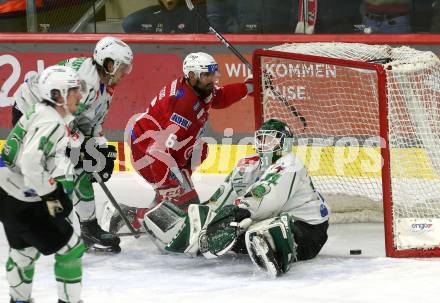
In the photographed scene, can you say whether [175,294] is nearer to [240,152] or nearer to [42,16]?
[240,152]

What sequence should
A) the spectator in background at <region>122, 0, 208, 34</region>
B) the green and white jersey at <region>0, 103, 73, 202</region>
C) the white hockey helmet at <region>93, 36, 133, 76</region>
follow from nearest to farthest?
the green and white jersey at <region>0, 103, 73, 202</region> → the white hockey helmet at <region>93, 36, 133, 76</region> → the spectator in background at <region>122, 0, 208, 34</region>

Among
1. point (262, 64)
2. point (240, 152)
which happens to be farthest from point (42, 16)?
point (262, 64)

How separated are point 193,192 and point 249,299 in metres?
1.47

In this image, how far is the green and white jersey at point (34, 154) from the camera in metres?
4.28

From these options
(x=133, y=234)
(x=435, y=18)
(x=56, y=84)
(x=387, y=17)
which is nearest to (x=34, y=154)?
(x=56, y=84)

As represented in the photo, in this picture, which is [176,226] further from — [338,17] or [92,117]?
[338,17]

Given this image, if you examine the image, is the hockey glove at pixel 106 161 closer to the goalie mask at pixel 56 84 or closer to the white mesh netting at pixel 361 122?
the white mesh netting at pixel 361 122

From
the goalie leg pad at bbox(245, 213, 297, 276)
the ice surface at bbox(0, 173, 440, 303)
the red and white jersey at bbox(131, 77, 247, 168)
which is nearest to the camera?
the ice surface at bbox(0, 173, 440, 303)

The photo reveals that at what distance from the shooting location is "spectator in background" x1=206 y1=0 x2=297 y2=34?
310 inches

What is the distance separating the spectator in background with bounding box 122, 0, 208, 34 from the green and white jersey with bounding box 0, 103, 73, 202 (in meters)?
3.60

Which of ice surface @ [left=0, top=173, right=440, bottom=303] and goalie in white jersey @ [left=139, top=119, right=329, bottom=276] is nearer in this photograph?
ice surface @ [left=0, top=173, right=440, bottom=303]

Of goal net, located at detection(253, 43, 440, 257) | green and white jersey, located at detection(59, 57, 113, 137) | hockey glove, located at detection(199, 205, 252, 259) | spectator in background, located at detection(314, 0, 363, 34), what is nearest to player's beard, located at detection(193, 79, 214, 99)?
goal net, located at detection(253, 43, 440, 257)

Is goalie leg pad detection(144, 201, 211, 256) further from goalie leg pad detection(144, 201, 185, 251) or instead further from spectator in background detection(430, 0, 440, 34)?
spectator in background detection(430, 0, 440, 34)

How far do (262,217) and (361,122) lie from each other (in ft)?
5.86
